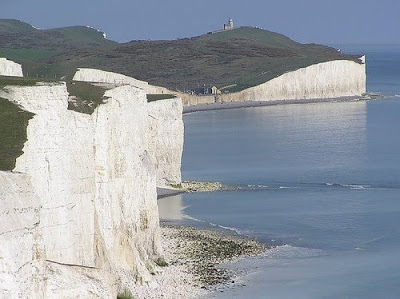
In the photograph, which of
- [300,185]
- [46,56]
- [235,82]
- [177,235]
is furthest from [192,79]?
[177,235]

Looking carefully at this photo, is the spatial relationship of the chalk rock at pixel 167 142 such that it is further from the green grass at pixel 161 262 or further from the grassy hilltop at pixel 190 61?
the grassy hilltop at pixel 190 61

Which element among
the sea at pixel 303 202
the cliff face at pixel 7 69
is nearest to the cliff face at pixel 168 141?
the sea at pixel 303 202

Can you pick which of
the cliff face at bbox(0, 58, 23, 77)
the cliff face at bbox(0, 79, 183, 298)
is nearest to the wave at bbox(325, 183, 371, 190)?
the cliff face at bbox(0, 58, 23, 77)

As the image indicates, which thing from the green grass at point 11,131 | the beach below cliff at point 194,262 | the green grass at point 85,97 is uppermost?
the green grass at point 85,97

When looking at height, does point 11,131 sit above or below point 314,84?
above

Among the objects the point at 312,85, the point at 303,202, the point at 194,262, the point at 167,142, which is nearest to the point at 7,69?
the point at 167,142

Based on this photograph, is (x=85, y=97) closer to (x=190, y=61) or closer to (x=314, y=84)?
(x=314, y=84)
